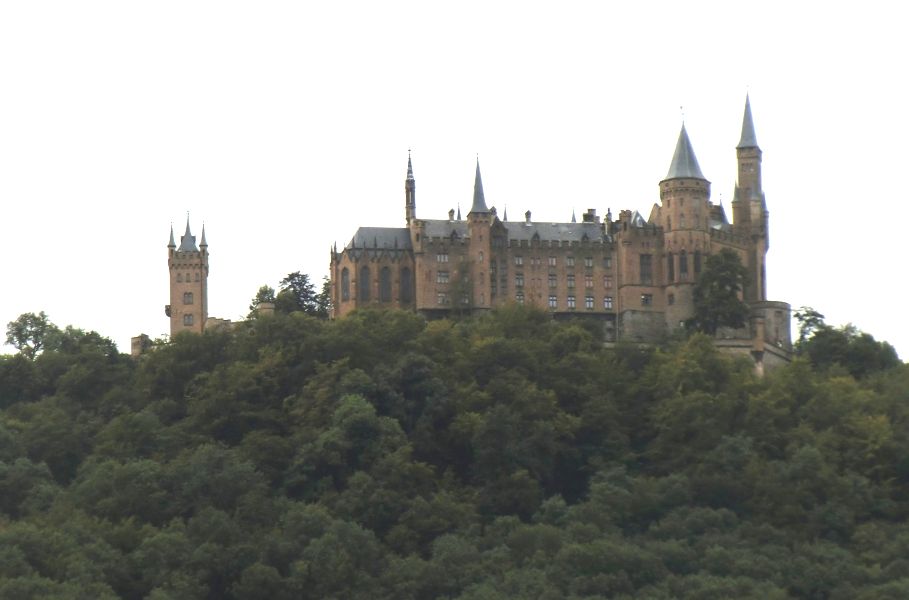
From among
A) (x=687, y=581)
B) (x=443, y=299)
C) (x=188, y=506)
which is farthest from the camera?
(x=443, y=299)

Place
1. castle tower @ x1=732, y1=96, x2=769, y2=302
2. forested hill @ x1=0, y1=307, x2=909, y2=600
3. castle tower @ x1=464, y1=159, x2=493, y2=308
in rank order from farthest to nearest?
castle tower @ x1=732, y1=96, x2=769, y2=302
castle tower @ x1=464, y1=159, x2=493, y2=308
forested hill @ x1=0, y1=307, x2=909, y2=600

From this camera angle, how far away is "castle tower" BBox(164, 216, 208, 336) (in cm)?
11462

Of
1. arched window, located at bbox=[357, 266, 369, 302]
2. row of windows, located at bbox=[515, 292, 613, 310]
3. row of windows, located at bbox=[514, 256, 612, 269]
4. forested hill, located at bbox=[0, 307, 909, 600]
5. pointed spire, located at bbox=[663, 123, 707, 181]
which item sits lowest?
forested hill, located at bbox=[0, 307, 909, 600]

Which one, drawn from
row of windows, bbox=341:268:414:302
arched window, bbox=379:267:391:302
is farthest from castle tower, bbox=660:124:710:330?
arched window, bbox=379:267:391:302

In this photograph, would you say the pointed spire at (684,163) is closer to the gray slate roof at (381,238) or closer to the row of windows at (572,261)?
the row of windows at (572,261)

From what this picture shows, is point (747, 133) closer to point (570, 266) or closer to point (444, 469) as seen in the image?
point (570, 266)

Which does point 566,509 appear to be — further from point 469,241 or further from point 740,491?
point 469,241


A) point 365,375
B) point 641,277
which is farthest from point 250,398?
point 641,277

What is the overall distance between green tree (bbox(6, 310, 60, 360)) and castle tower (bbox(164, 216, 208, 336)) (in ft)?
17.8

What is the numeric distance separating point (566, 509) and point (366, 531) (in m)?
7.68

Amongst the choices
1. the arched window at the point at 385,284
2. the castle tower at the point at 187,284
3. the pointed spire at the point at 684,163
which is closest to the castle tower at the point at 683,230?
the pointed spire at the point at 684,163

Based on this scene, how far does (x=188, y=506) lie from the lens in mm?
85438

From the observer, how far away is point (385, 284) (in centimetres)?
11206

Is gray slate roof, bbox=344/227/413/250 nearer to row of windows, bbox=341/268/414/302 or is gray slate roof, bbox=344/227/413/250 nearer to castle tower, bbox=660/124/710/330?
row of windows, bbox=341/268/414/302
